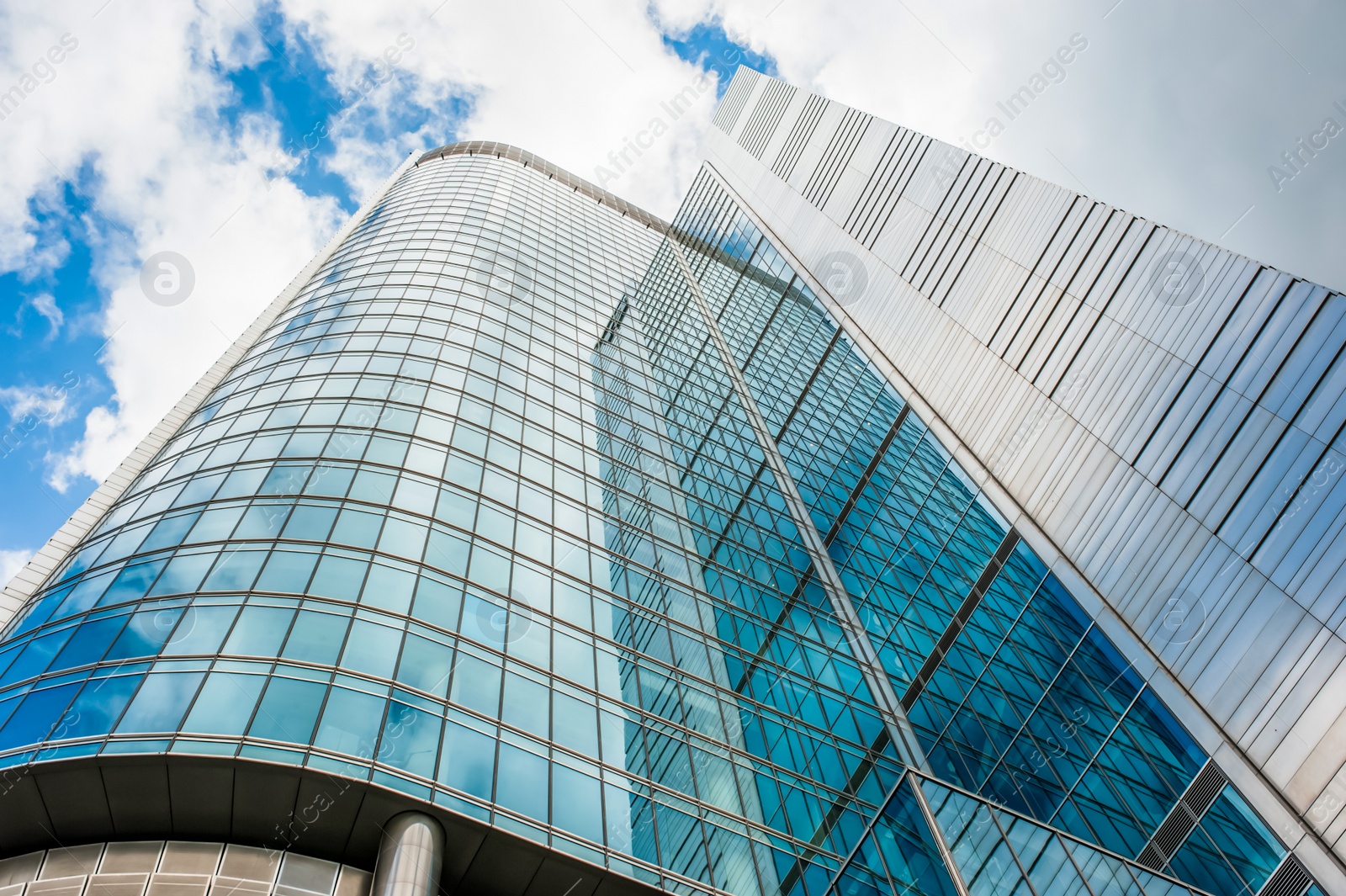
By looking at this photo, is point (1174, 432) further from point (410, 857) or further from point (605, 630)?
point (410, 857)

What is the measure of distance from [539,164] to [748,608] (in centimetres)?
6197

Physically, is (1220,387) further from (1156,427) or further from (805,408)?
(805,408)

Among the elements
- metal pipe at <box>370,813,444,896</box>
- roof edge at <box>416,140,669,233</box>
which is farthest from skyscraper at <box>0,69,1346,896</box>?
roof edge at <box>416,140,669,233</box>

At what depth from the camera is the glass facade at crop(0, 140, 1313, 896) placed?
51.9ft

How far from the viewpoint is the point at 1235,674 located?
17484 mm

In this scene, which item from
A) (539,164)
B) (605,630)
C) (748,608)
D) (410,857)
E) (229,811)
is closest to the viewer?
(410,857)

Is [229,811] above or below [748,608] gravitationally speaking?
below

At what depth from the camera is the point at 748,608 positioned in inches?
1113

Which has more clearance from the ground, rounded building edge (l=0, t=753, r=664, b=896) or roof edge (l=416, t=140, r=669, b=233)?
roof edge (l=416, t=140, r=669, b=233)

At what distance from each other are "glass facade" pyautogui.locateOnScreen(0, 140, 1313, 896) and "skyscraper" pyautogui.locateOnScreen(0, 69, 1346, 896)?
0.38 feet

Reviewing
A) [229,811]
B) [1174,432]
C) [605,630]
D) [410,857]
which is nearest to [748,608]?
[605,630]

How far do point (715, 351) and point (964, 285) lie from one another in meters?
20.7

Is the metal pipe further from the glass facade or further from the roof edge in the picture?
the roof edge

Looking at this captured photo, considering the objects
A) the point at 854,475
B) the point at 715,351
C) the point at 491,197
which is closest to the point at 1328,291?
the point at 854,475
